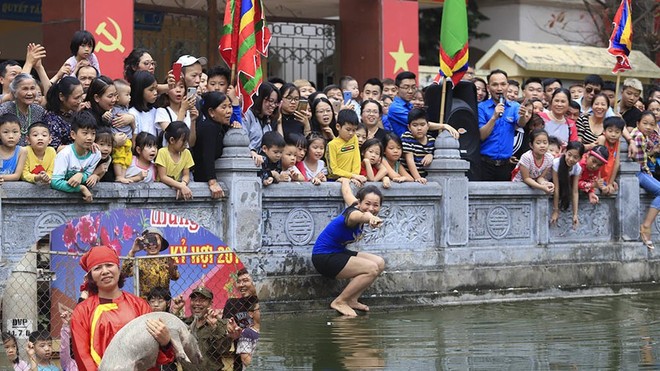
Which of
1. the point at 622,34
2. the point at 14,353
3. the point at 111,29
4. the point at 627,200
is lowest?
the point at 14,353

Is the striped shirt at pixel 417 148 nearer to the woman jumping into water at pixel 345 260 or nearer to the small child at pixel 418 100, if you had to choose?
the small child at pixel 418 100

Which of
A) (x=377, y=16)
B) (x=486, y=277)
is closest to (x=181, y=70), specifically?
(x=486, y=277)

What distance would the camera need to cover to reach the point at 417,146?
15688 mm

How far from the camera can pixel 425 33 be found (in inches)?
1201

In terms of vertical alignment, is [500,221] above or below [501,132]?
below

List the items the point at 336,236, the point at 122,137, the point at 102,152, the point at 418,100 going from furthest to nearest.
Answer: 1. the point at 418,100
2. the point at 336,236
3. the point at 122,137
4. the point at 102,152

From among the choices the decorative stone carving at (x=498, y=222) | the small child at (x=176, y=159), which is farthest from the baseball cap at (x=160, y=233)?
the decorative stone carving at (x=498, y=222)

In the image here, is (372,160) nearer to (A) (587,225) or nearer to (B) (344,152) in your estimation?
(B) (344,152)

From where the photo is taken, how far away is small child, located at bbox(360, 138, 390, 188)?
15.0 meters

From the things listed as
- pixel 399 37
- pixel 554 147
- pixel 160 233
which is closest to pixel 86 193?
pixel 160 233

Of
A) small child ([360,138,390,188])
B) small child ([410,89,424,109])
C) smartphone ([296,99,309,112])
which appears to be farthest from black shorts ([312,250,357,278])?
small child ([410,89,424,109])

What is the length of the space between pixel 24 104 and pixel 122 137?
98 centimetres

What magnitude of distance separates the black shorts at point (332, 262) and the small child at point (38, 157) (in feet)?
10.0

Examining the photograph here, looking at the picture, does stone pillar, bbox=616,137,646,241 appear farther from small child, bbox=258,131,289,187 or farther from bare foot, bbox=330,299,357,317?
small child, bbox=258,131,289,187
